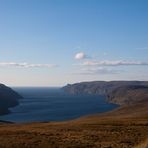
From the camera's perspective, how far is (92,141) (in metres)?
33.8

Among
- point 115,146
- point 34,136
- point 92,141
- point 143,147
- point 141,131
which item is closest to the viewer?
point 143,147

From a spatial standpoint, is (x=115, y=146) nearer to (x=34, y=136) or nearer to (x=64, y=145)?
(x=64, y=145)

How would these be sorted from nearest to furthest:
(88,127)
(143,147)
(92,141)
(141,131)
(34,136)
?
1. (143,147)
2. (92,141)
3. (34,136)
4. (141,131)
5. (88,127)

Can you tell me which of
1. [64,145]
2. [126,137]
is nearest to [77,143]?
[64,145]

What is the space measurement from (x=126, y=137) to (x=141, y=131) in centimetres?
437

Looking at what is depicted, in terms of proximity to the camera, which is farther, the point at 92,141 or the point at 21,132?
the point at 21,132

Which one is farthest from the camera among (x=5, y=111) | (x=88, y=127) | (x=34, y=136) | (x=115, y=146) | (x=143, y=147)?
(x=5, y=111)

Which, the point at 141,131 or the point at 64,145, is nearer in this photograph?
the point at 64,145

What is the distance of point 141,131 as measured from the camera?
3966cm

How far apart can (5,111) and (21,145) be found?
152 meters

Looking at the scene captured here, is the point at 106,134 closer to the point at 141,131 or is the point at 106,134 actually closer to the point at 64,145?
the point at 141,131

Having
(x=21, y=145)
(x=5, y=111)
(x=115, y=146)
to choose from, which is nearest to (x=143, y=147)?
(x=115, y=146)

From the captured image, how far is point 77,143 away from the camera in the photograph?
3275 centimetres

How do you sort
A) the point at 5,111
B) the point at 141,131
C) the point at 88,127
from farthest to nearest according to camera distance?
1. the point at 5,111
2. the point at 88,127
3. the point at 141,131
